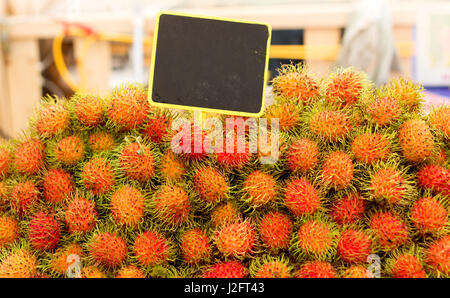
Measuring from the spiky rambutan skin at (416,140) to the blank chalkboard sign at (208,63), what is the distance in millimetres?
290

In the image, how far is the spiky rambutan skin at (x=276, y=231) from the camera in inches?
29.7

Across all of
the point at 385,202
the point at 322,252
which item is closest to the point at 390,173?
the point at 385,202

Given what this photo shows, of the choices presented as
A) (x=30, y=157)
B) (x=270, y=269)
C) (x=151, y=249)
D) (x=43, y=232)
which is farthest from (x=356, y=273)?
(x=30, y=157)

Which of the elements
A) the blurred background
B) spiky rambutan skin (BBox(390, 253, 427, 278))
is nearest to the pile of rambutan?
spiky rambutan skin (BBox(390, 253, 427, 278))

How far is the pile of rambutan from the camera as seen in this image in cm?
74

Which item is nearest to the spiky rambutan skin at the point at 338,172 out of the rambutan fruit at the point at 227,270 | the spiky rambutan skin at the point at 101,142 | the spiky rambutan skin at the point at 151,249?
the rambutan fruit at the point at 227,270

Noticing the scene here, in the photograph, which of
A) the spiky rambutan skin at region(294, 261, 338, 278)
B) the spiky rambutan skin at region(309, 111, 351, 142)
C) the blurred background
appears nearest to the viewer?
the spiky rambutan skin at region(294, 261, 338, 278)

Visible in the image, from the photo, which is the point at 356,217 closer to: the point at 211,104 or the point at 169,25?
the point at 211,104

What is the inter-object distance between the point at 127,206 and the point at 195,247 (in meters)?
0.15

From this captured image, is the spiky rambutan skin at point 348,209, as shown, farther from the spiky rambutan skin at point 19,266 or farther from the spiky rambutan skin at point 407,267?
the spiky rambutan skin at point 19,266

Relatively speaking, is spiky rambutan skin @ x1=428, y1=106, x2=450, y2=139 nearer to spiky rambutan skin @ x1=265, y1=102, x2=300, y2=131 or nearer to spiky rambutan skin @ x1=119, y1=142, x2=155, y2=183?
spiky rambutan skin @ x1=265, y1=102, x2=300, y2=131

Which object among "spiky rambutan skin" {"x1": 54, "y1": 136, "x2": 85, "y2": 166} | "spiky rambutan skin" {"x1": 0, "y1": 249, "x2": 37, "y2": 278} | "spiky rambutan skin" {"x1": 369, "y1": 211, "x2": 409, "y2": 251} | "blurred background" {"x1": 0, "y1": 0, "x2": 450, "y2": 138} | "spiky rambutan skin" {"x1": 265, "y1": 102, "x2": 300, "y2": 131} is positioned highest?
"blurred background" {"x1": 0, "y1": 0, "x2": 450, "y2": 138}

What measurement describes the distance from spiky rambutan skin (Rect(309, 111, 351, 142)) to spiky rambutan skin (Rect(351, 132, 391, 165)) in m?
0.04

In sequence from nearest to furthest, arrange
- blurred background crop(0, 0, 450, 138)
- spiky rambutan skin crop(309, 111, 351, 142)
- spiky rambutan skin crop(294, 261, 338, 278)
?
spiky rambutan skin crop(294, 261, 338, 278), spiky rambutan skin crop(309, 111, 351, 142), blurred background crop(0, 0, 450, 138)
